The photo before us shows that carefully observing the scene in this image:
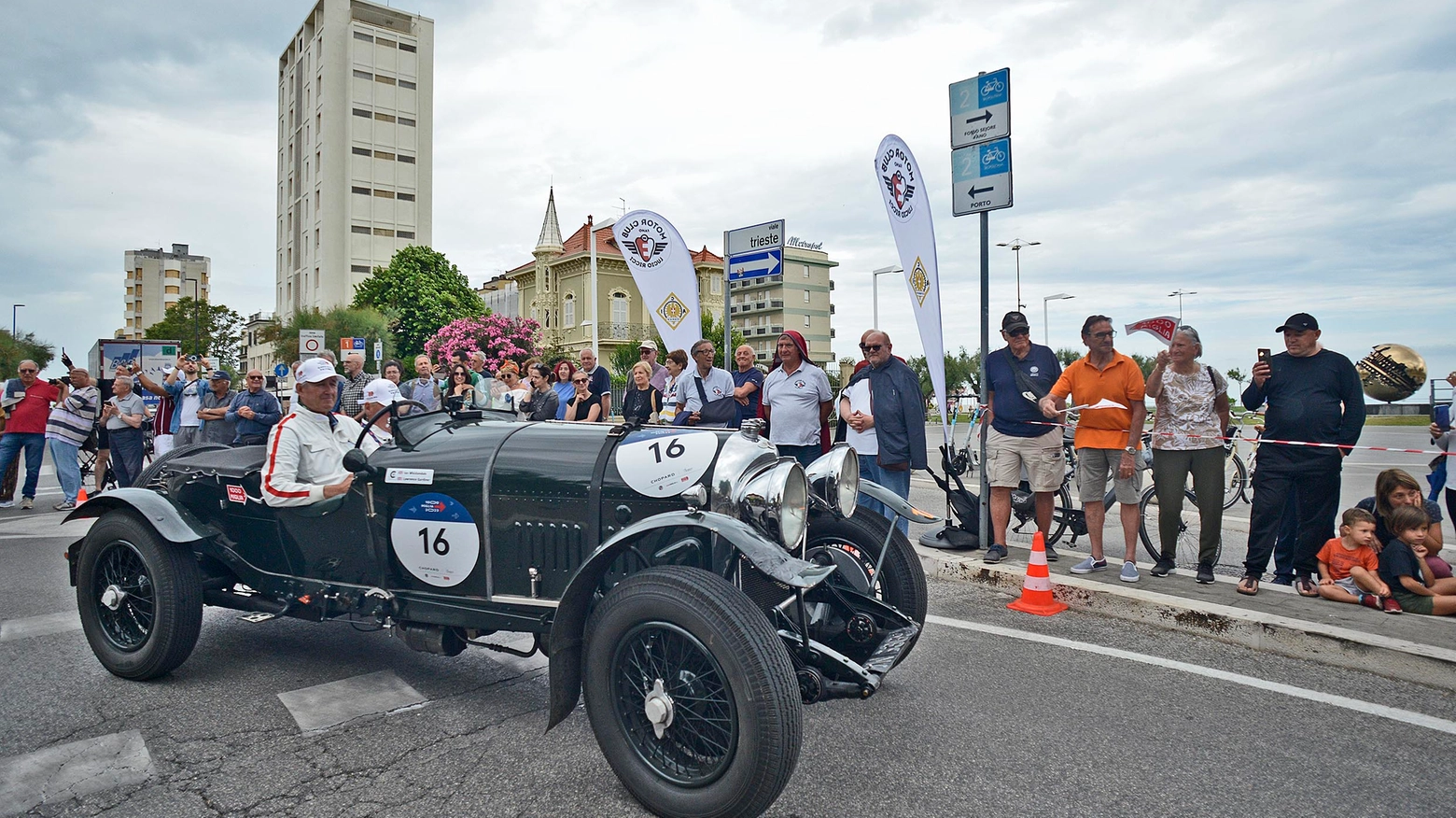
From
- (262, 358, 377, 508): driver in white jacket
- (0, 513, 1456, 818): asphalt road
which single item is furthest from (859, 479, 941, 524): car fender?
(262, 358, 377, 508): driver in white jacket

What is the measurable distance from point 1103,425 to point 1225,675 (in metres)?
2.16

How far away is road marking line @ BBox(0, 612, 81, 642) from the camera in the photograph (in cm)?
470

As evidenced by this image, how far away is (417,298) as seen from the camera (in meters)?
50.9

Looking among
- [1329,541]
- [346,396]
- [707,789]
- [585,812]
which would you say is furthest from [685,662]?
[346,396]

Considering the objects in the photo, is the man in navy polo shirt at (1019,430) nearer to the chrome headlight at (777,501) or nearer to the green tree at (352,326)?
the chrome headlight at (777,501)

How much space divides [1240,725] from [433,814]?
304 cm

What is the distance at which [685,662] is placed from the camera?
8.80ft

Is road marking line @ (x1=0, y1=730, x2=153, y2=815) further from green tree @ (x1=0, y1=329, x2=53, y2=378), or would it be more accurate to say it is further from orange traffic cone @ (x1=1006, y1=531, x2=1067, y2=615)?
green tree @ (x1=0, y1=329, x2=53, y2=378)

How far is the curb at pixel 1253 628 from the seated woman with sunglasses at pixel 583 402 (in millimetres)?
4593

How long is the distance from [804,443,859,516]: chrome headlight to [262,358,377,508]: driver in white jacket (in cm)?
204

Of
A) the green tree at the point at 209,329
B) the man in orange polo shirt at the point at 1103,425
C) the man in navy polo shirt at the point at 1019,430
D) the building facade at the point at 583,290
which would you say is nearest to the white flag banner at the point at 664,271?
the man in navy polo shirt at the point at 1019,430

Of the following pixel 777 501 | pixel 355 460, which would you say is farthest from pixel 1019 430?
pixel 355 460

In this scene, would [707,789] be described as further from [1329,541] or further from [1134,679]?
[1329,541]

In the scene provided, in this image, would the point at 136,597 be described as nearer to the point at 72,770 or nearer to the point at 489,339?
the point at 72,770
